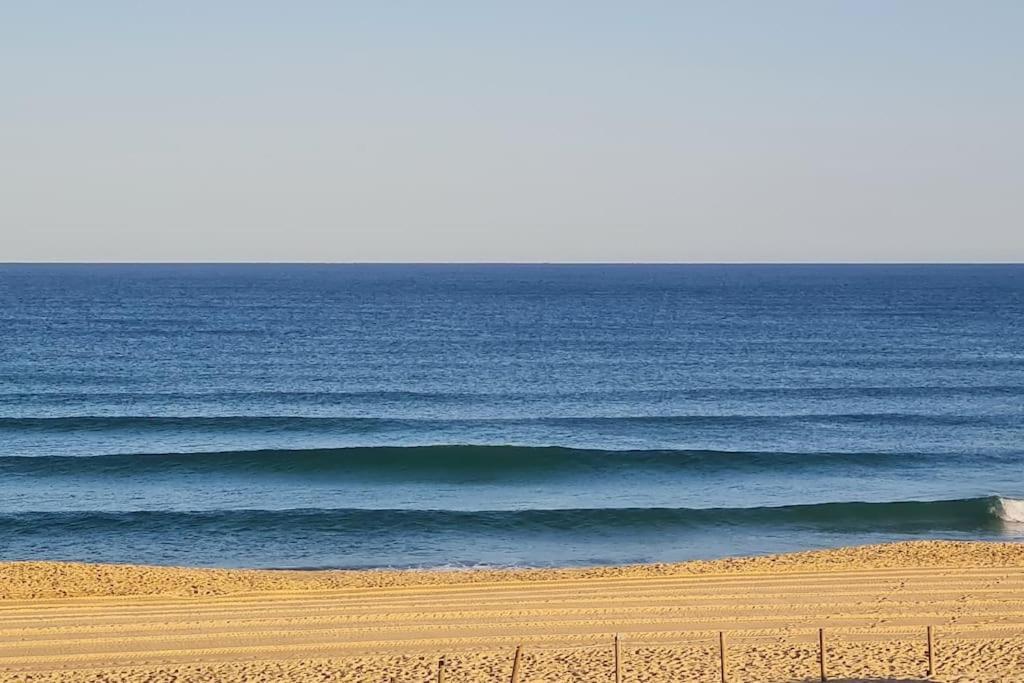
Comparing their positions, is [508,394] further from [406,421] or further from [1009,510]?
[1009,510]

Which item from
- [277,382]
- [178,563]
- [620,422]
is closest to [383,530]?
[178,563]

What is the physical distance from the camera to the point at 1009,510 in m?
39.6

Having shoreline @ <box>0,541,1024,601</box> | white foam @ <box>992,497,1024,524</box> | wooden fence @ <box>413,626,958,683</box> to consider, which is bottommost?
white foam @ <box>992,497,1024,524</box>

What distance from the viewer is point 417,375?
253ft

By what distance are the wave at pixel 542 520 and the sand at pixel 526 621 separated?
18.2 ft

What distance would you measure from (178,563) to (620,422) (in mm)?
29081

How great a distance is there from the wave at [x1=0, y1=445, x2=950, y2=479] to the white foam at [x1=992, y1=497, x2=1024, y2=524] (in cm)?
812

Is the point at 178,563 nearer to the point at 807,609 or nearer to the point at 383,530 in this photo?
the point at 383,530

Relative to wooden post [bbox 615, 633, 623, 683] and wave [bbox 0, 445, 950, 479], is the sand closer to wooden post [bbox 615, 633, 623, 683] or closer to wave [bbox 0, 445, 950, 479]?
wooden post [bbox 615, 633, 623, 683]

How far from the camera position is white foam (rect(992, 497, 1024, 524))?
39344 millimetres

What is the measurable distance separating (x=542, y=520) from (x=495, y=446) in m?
11.9

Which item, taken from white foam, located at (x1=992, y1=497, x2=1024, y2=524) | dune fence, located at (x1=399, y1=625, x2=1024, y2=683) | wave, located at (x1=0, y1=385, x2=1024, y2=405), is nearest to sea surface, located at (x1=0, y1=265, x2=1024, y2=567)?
white foam, located at (x1=992, y1=497, x2=1024, y2=524)

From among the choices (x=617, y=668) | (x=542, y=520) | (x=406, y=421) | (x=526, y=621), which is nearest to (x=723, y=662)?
(x=617, y=668)

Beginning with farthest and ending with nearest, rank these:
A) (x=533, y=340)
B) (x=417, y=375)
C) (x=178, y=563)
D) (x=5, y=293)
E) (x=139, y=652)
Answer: (x=5, y=293) → (x=533, y=340) → (x=417, y=375) → (x=178, y=563) → (x=139, y=652)
